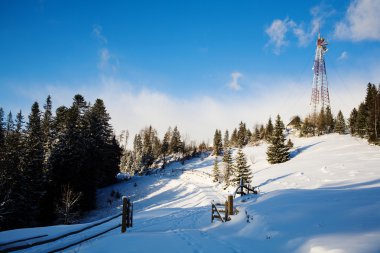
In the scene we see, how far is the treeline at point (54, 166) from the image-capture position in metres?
27.9

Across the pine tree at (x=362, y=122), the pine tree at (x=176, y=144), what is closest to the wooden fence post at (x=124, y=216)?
the pine tree at (x=362, y=122)

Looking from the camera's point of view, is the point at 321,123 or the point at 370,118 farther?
the point at 321,123

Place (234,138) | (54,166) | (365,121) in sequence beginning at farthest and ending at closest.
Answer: (234,138), (365,121), (54,166)

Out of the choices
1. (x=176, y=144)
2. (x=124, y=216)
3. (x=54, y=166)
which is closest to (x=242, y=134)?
(x=176, y=144)

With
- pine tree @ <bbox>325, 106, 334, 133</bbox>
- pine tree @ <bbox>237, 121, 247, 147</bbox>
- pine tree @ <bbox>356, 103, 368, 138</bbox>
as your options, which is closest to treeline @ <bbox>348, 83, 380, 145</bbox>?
pine tree @ <bbox>356, 103, 368, 138</bbox>

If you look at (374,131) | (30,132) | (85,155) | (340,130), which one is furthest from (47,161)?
(340,130)

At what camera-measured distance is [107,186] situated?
179ft

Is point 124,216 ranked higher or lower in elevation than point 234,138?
lower

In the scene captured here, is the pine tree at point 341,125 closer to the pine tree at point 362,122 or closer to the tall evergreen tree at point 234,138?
the pine tree at point 362,122

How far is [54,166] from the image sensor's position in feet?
119

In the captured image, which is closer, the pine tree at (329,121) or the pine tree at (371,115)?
the pine tree at (371,115)

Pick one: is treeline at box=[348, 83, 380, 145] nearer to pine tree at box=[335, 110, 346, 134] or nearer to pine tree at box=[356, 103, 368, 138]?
pine tree at box=[356, 103, 368, 138]

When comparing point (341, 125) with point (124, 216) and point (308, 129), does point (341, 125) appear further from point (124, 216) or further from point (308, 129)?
point (124, 216)

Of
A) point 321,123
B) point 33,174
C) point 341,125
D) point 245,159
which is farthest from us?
point 321,123
